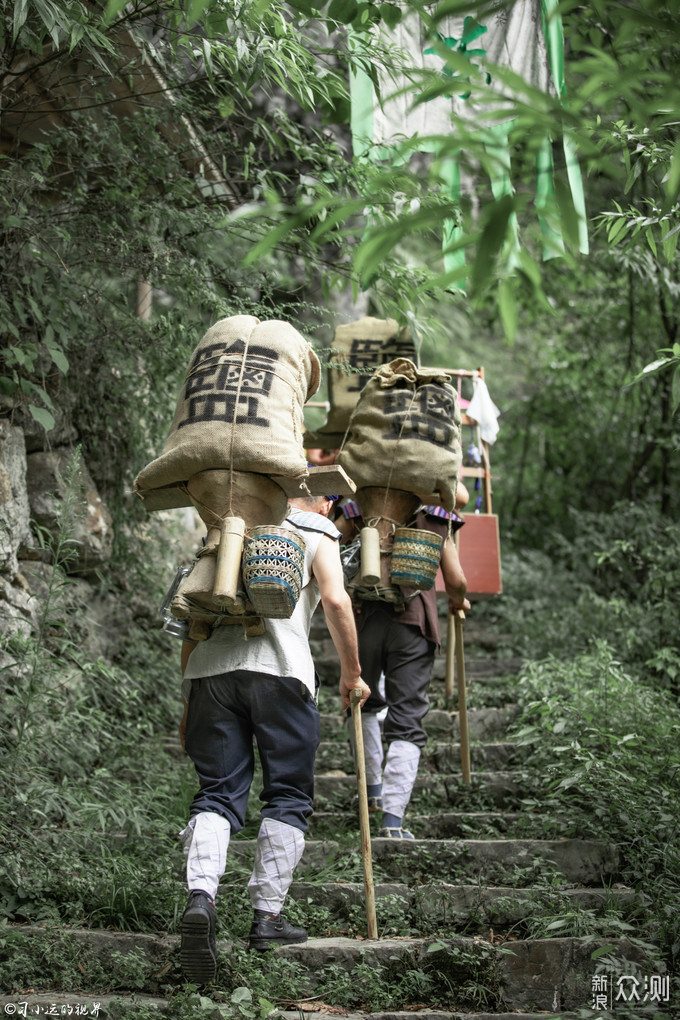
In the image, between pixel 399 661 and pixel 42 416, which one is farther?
pixel 399 661

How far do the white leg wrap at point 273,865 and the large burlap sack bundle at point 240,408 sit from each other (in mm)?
1224

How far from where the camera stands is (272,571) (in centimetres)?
300

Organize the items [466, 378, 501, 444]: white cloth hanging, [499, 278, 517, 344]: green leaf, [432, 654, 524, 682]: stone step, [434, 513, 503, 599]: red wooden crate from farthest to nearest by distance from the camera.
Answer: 1. [432, 654, 524, 682]: stone step
2. [466, 378, 501, 444]: white cloth hanging
3. [434, 513, 503, 599]: red wooden crate
4. [499, 278, 517, 344]: green leaf

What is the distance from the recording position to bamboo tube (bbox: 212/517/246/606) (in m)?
2.99

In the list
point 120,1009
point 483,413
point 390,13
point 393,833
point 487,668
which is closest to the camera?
point 120,1009

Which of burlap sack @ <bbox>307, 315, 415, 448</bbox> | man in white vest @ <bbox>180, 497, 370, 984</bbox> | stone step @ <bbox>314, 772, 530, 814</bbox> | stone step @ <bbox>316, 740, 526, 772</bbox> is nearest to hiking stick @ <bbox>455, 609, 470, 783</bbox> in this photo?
stone step @ <bbox>314, 772, 530, 814</bbox>

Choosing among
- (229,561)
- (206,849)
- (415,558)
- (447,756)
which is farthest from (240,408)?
(447,756)

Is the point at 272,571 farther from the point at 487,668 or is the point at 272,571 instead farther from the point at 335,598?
the point at 487,668

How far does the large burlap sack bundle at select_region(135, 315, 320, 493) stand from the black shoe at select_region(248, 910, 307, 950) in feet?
4.96

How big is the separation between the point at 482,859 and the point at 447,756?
1250 mm

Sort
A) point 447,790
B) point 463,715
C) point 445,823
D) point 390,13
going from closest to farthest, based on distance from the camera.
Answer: point 390,13 < point 445,823 < point 463,715 < point 447,790

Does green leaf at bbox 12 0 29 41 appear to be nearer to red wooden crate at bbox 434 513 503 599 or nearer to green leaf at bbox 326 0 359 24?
green leaf at bbox 326 0 359 24

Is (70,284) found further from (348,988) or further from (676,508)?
(676,508)

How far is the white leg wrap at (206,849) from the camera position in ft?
9.49
